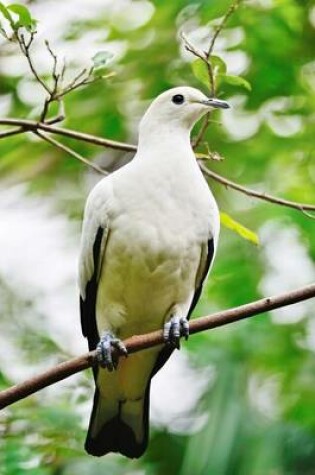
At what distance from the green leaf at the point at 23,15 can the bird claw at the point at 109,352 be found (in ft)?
3.43

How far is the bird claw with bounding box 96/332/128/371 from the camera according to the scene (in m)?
3.64

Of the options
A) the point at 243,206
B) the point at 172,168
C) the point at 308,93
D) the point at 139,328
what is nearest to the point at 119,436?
the point at 139,328

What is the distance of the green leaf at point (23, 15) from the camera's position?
11.4ft

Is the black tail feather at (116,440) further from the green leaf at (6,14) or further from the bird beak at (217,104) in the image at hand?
the green leaf at (6,14)

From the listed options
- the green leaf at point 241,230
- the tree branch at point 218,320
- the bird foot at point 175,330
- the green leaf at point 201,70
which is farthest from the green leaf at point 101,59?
the tree branch at point 218,320

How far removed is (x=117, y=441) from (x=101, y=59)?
1441mm

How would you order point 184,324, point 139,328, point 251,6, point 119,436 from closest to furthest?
point 184,324 → point 139,328 → point 119,436 → point 251,6

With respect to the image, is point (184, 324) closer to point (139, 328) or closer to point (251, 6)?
point (139, 328)

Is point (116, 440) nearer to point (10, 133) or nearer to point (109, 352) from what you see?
point (109, 352)

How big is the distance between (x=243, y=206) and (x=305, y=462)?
1.39 m

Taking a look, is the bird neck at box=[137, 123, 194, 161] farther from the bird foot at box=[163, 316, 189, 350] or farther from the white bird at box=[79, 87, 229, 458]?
the bird foot at box=[163, 316, 189, 350]

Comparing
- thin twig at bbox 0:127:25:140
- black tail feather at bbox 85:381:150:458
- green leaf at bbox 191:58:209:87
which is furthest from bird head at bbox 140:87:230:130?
black tail feather at bbox 85:381:150:458

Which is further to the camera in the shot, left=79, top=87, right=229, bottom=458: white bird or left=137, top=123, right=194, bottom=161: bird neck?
left=137, top=123, right=194, bottom=161: bird neck

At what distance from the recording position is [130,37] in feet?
19.3
